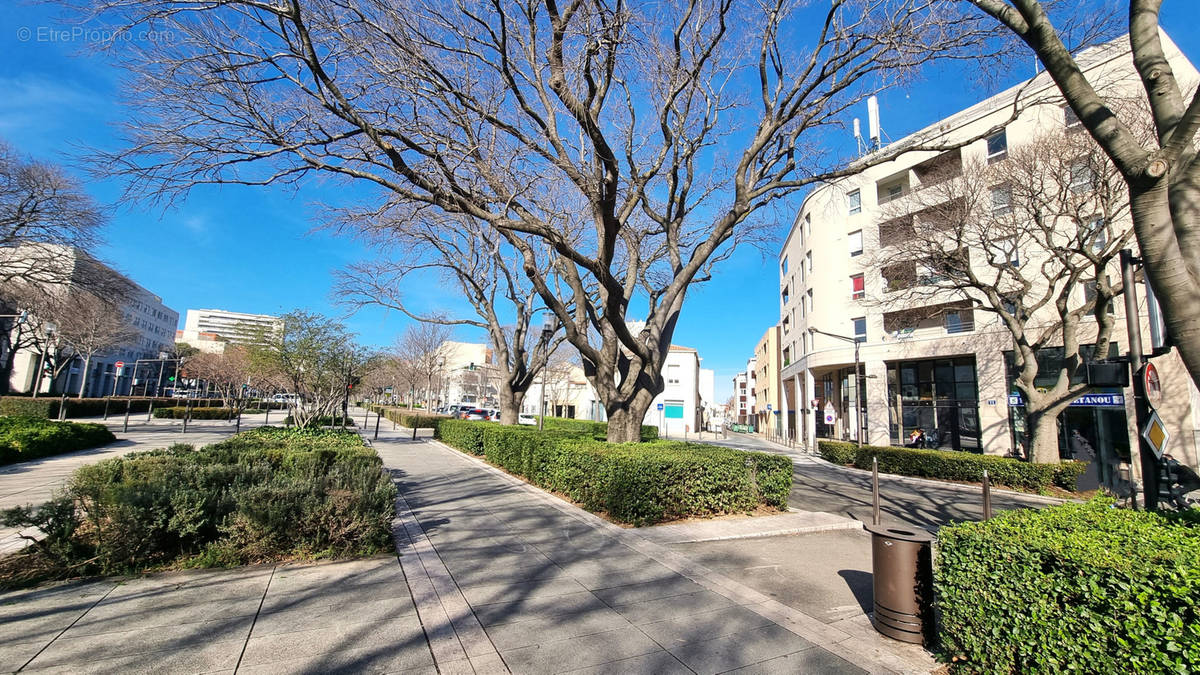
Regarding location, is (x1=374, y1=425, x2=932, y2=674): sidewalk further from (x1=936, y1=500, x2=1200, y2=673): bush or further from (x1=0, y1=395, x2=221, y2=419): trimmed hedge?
(x1=0, y1=395, x2=221, y2=419): trimmed hedge

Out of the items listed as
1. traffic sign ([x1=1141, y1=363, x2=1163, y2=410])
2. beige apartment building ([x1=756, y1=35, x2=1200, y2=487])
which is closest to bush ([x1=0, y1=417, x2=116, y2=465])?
traffic sign ([x1=1141, y1=363, x2=1163, y2=410])

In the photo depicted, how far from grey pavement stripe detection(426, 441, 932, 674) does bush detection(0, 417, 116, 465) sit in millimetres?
14747

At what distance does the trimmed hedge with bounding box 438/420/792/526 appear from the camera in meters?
7.64

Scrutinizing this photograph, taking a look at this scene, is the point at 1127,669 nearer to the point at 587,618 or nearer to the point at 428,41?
the point at 587,618

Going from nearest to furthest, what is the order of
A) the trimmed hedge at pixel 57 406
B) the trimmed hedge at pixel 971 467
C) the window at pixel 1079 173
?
the window at pixel 1079 173
the trimmed hedge at pixel 971 467
the trimmed hedge at pixel 57 406

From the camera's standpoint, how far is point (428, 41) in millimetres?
8070

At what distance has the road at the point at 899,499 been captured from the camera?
1034cm

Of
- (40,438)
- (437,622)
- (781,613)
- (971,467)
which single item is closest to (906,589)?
(781,613)

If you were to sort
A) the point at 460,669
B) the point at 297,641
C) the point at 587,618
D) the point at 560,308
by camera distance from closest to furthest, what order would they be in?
1. the point at 460,669
2. the point at 297,641
3. the point at 587,618
4. the point at 560,308

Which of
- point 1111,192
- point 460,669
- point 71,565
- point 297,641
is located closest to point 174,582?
point 71,565

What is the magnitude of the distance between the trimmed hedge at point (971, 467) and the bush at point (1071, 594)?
961 centimetres

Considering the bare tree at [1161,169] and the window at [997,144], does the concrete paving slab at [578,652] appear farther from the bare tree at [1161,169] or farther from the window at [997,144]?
the window at [997,144]

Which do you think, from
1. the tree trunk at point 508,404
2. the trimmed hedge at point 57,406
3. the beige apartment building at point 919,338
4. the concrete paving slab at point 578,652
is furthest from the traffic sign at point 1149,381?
the trimmed hedge at point 57,406

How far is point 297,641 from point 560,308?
304 inches
